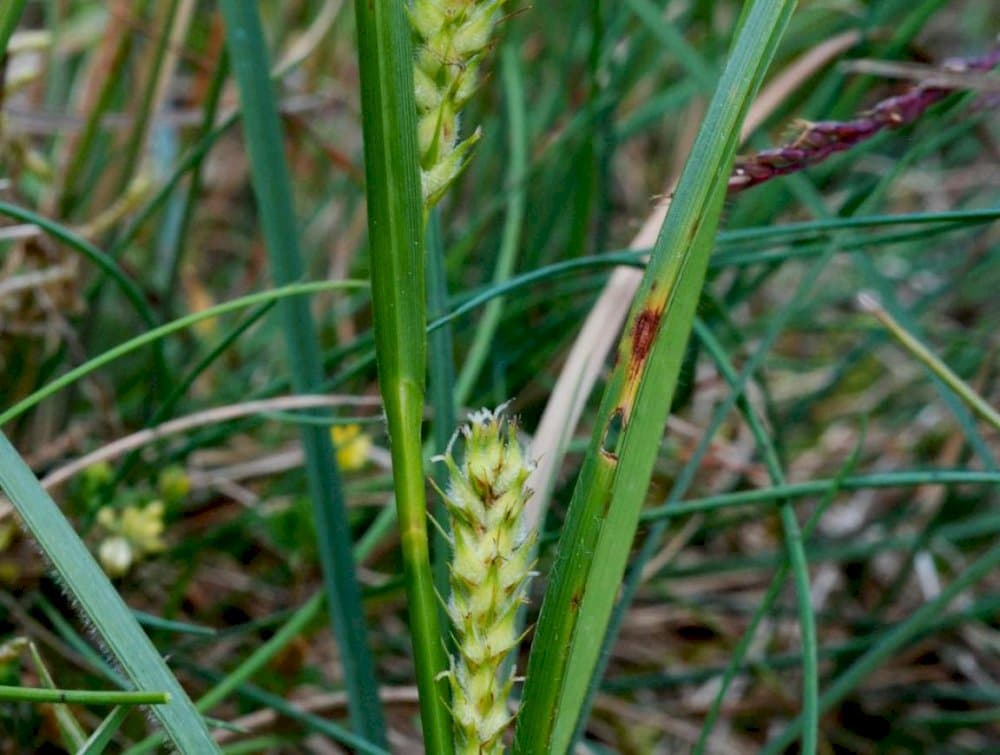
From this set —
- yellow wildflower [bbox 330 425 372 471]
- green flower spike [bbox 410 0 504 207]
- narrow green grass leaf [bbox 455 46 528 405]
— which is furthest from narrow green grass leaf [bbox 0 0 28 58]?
yellow wildflower [bbox 330 425 372 471]

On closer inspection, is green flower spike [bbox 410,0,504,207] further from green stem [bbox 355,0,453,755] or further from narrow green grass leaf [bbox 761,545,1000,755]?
narrow green grass leaf [bbox 761,545,1000,755]

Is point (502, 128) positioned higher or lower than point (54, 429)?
higher

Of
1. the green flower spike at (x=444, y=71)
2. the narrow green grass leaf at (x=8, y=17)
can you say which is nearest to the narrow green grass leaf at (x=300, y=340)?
the narrow green grass leaf at (x=8, y=17)

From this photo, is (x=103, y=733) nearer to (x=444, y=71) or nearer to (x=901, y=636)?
(x=444, y=71)

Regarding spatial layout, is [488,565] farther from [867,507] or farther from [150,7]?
[150,7]

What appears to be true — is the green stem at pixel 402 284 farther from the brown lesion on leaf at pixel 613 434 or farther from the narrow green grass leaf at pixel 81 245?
the narrow green grass leaf at pixel 81 245

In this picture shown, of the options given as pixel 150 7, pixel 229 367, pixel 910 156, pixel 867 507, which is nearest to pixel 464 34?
pixel 910 156
